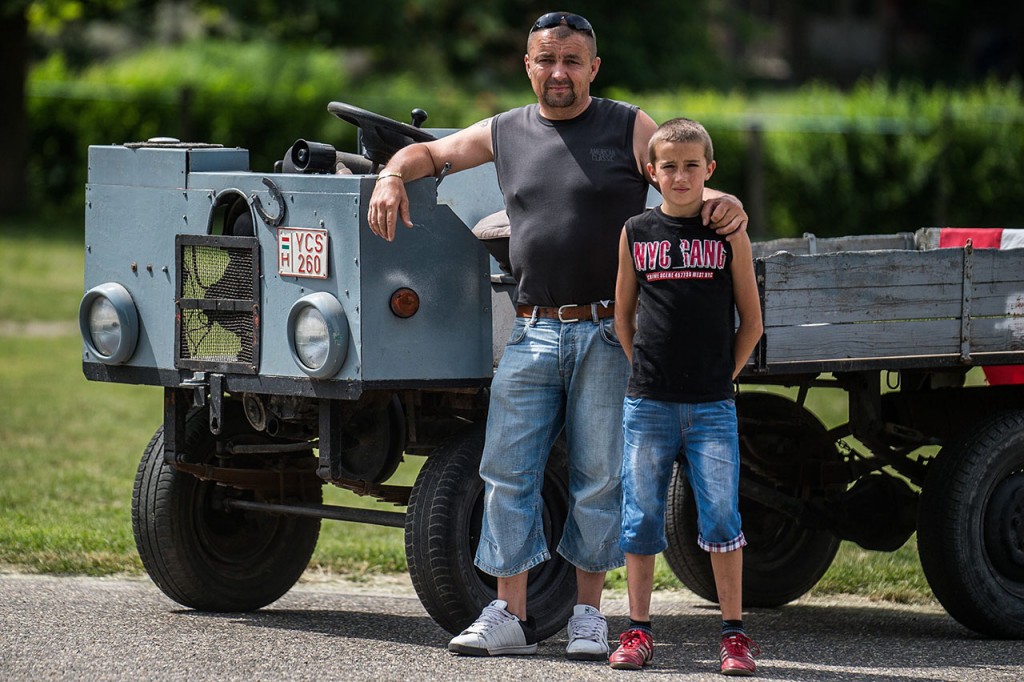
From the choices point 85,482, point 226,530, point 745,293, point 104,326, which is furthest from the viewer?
point 85,482

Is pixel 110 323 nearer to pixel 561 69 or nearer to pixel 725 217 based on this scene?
pixel 561 69

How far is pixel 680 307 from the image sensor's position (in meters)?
5.39

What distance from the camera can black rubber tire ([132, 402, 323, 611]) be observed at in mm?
6453

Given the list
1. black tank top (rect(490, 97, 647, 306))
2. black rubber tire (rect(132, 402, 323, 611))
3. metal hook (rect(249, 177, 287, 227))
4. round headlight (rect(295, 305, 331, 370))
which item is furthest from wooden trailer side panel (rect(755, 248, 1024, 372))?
black rubber tire (rect(132, 402, 323, 611))

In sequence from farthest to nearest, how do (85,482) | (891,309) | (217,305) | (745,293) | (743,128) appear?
(743,128), (85,482), (891,309), (217,305), (745,293)

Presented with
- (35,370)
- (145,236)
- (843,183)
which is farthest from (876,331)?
(843,183)

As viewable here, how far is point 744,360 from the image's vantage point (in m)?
5.50

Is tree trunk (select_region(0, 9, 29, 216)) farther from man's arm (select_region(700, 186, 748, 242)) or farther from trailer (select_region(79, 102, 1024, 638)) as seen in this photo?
man's arm (select_region(700, 186, 748, 242))

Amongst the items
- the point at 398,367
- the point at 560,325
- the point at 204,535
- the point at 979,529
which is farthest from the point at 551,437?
the point at 979,529

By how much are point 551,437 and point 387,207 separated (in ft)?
3.18

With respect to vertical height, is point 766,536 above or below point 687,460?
below

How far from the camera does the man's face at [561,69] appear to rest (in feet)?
18.3

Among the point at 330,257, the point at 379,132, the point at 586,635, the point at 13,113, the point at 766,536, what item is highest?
the point at 13,113

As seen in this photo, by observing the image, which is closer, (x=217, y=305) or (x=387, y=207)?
(x=387, y=207)
